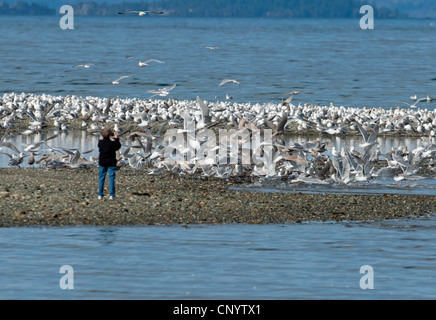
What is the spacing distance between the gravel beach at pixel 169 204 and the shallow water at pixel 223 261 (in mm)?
612

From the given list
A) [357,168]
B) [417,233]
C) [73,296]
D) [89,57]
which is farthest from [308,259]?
[89,57]

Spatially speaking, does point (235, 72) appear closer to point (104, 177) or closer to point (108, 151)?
point (104, 177)

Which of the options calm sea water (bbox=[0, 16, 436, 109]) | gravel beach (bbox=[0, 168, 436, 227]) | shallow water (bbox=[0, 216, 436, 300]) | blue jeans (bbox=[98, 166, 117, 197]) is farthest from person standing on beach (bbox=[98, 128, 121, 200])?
calm sea water (bbox=[0, 16, 436, 109])

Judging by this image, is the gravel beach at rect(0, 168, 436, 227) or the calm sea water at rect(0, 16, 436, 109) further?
the calm sea water at rect(0, 16, 436, 109)

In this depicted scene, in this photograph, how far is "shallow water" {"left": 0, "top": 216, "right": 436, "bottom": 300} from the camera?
13391mm

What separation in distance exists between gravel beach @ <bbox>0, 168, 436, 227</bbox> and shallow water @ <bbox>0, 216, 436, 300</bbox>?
612 mm

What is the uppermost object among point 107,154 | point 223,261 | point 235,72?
point 107,154

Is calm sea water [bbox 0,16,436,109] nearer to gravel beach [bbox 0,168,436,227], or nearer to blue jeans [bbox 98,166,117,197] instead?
gravel beach [bbox 0,168,436,227]

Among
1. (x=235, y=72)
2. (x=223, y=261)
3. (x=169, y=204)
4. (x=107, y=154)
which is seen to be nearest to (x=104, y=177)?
(x=107, y=154)

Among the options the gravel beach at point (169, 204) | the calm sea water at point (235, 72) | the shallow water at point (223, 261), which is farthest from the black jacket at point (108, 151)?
the calm sea water at point (235, 72)

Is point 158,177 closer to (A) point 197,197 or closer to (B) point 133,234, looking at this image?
(A) point 197,197

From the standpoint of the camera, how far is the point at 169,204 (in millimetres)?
19156

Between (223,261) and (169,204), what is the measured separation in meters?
A: 4.30

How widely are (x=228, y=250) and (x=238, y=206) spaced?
362 centimetres
